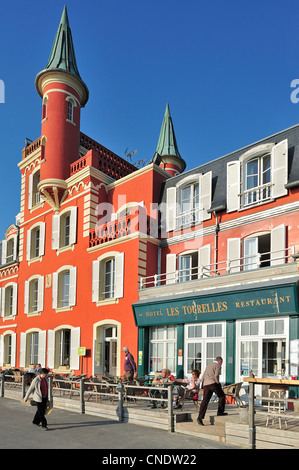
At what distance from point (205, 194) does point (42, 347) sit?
Result: 11.0 metres

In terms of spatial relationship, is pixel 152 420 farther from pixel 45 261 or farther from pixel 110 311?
pixel 45 261

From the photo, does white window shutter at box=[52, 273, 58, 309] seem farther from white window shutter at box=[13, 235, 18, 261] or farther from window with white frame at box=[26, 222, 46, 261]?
white window shutter at box=[13, 235, 18, 261]

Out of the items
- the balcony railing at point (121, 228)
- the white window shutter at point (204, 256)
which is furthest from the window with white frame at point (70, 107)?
the white window shutter at point (204, 256)

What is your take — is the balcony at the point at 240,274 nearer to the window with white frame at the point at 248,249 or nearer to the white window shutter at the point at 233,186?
the window with white frame at the point at 248,249

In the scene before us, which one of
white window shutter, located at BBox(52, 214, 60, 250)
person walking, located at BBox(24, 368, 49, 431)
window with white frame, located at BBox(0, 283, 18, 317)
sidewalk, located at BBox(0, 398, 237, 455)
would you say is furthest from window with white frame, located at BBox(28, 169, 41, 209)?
person walking, located at BBox(24, 368, 49, 431)

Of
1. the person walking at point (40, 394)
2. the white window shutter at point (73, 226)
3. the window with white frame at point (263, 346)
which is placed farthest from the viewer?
the white window shutter at point (73, 226)

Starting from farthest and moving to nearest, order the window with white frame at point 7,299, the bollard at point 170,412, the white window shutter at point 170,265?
the window with white frame at point 7,299 < the white window shutter at point 170,265 < the bollard at point 170,412

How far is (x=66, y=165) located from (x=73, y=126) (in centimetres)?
208

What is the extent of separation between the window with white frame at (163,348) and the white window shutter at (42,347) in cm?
704

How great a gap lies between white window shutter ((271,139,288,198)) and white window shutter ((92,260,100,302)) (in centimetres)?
798

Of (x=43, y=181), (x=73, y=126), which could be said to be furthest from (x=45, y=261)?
(x=73, y=126)

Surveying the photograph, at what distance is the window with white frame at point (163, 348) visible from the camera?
51.2 ft

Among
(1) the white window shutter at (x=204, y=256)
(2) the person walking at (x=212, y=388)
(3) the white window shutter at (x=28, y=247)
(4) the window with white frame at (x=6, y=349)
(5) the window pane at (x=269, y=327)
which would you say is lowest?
(4) the window with white frame at (x=6, y=349)

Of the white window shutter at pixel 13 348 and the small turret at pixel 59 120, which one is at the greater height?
the small turret at pixel 59 120
